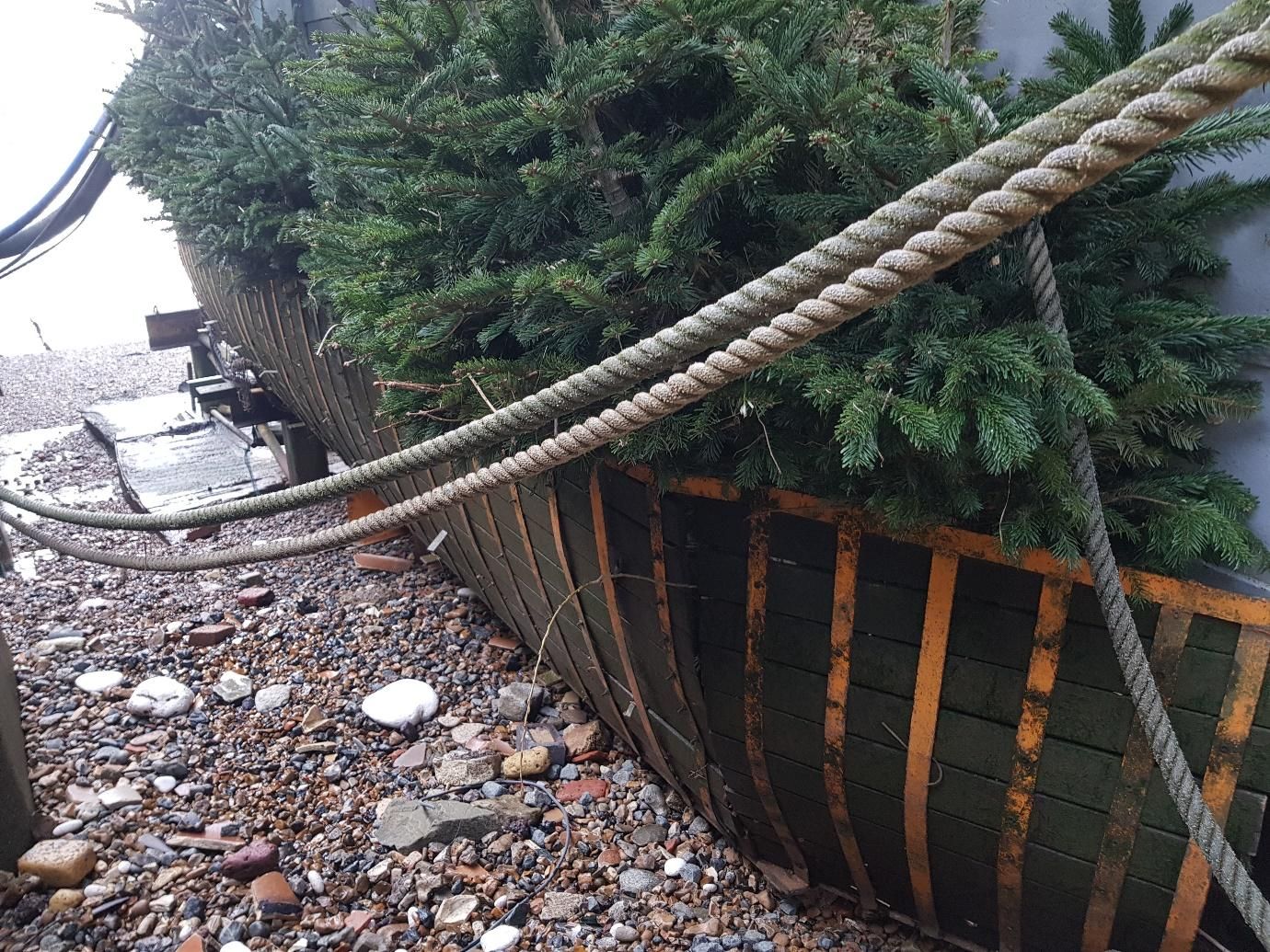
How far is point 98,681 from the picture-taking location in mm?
3457

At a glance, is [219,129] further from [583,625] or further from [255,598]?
[583,625]

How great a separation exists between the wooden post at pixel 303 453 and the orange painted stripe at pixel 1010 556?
477 centimetres

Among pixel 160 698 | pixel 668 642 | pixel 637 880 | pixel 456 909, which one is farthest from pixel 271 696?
pixel 668 642

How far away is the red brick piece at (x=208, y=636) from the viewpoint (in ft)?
12.5

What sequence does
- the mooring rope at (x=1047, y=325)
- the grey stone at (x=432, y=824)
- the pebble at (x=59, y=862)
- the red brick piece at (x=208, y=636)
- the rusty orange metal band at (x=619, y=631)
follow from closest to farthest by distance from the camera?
the mooring rope at (x=1047, y=325)
the rusty orange metal band at (x=619, y=631)
the pebble at (x=59, y=862)
the grey stone at (x=432, y=824)
the red brick piece at (x=208, y=636)

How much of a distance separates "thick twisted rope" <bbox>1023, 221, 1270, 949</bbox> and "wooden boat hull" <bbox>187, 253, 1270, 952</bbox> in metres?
0.09

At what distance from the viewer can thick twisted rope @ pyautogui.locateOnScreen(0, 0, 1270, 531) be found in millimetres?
830

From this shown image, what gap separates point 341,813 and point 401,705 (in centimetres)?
57

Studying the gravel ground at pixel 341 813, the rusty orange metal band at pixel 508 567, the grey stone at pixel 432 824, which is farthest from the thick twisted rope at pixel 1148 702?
the rusty orange metal band at pixel 508 567

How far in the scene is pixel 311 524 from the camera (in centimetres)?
561

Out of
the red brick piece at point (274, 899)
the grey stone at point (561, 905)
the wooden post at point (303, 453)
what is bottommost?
the red brick piece at point (274, 899)

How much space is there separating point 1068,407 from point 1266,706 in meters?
0.58

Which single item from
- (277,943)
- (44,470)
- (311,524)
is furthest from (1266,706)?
(44,470)

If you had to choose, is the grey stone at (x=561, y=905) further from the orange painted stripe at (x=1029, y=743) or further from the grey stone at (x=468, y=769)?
the orange painted stripe at (x=1029, y=743)
